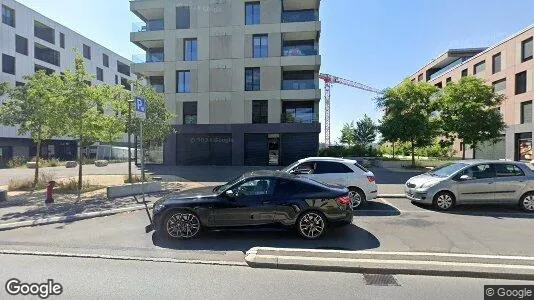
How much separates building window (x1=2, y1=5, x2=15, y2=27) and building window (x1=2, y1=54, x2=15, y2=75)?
3.56 metres

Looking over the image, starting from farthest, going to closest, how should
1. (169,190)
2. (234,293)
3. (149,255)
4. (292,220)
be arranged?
(169,190)
(292,220)
(149,255)
(234,293)

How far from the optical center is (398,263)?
16.9 feet

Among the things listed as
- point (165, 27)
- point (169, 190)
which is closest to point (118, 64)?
point (165, 27)

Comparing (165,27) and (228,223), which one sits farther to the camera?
(165,27)

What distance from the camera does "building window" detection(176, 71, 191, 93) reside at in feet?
97.6

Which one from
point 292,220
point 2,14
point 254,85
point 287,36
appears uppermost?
point 2,14

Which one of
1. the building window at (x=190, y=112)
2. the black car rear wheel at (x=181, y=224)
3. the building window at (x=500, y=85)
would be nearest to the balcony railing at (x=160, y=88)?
the building window at (x=190, y=112)

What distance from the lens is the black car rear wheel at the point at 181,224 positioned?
22.4ft

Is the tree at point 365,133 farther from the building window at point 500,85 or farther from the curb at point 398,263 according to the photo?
the curb at point 398,263

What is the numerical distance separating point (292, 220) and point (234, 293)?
264 centimetres

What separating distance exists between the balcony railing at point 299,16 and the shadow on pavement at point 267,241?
938 inches

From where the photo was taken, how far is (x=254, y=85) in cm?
2891

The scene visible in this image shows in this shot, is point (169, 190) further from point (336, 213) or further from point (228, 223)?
point (336, 213)

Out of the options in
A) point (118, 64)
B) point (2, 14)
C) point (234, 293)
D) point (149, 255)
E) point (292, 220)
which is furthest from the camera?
point (118, 64)
